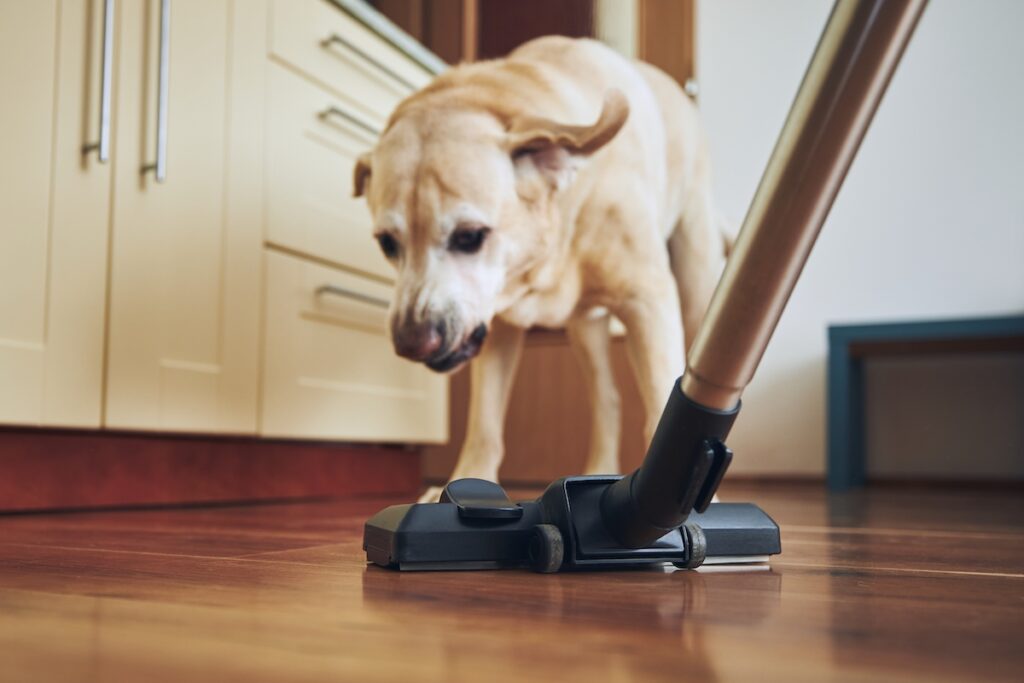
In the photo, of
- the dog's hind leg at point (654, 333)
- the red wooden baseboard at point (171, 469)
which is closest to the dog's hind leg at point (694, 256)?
the dog's hind leg at point (654, 333)

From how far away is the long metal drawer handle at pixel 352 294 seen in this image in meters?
1.90

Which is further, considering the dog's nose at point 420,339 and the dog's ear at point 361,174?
the dog's ear at point 361,174

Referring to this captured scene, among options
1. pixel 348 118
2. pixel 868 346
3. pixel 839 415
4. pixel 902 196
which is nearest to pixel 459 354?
pixel 348 118

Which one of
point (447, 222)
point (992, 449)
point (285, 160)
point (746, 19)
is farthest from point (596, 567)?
point (746, 19)

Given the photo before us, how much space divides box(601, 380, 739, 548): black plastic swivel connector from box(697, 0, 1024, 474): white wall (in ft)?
9.45

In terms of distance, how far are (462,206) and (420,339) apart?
19 cm

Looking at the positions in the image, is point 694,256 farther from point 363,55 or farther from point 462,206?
point 363,55

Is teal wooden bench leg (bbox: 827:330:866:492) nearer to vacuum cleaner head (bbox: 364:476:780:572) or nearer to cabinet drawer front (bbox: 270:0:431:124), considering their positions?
cabinet drawer front (bbox: 270:0:431:124)

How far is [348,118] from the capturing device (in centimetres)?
197

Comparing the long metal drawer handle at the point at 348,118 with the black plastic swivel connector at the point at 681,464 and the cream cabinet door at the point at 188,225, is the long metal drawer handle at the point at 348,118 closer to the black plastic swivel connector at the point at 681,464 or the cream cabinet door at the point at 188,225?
the cream cabinet door at the point at 188,225

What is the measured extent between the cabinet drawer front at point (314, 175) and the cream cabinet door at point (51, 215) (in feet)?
1.34

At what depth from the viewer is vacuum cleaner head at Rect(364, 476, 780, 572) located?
0.62m

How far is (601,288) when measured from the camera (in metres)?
1.46

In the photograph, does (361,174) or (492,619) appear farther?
(361,174)
